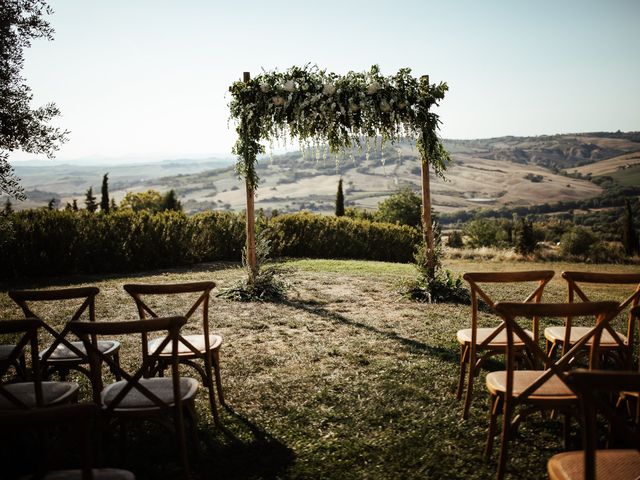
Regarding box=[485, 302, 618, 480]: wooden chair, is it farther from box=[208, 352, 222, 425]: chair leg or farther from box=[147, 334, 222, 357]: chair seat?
box=[147, 334, 222, 357]: chair seat

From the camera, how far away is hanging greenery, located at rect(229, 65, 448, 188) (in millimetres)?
8625

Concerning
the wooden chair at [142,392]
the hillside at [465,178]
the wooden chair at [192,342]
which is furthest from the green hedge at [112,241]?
the hillside at [465,178]

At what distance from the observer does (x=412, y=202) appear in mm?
37750

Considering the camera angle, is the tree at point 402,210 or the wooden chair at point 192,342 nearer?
the wooden chair at point 192,342

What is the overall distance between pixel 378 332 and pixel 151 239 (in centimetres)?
905

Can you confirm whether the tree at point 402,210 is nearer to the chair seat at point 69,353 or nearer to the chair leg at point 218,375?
the chair leg at point 218,375

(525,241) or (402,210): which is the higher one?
(402,210)

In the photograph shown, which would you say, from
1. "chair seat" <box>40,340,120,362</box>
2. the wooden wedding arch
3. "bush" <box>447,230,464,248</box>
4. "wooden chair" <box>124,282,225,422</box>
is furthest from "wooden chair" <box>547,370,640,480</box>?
"bush" <box>447,230,464,248</box>

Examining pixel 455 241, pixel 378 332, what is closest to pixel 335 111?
pixel 378 332

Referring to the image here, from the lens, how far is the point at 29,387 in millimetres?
3520

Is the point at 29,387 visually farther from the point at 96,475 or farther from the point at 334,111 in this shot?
the point at 334,111

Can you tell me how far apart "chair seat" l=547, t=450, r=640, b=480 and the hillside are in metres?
87.6

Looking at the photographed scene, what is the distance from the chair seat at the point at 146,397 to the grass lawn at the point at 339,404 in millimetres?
570

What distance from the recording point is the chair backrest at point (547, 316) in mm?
2936
